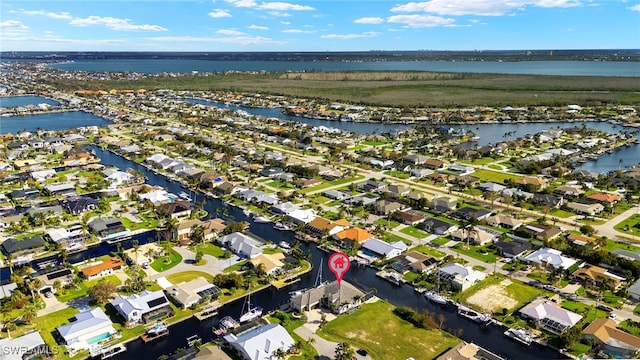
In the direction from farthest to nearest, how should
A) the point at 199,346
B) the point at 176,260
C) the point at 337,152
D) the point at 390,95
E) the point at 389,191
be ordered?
1. the point at 390,95
2. the point at 337,152
3. the point at 389,191
4. the point at 176,260
5. the point at 199,346

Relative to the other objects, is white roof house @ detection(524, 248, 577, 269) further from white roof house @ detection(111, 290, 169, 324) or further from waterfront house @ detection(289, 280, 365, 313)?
white roof house @ detection(111, 290, 169, 324)

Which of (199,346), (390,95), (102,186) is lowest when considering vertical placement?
(199,346)

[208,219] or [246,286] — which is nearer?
[246,286]

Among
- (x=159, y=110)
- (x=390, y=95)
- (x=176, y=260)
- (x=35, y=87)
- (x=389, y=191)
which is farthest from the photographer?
(x=35, y=87)

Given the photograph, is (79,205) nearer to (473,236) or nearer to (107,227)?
(107,227)

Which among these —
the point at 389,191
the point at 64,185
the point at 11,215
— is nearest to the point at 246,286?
the point at 389,191

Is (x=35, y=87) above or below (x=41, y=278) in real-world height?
above

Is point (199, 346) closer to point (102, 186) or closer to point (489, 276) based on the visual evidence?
point (489, 276)
